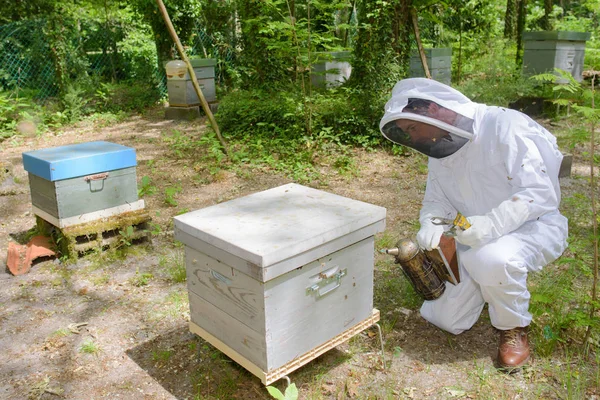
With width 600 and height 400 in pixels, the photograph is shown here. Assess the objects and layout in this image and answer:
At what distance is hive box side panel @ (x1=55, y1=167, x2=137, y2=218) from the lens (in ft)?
11.2

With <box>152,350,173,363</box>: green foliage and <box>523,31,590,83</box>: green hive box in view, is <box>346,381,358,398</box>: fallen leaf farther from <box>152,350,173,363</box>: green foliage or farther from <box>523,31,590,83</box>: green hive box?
<box>523,31,590,83</box>: green hive box

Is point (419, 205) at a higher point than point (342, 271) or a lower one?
lower

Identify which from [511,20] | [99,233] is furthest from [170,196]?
[511,20]

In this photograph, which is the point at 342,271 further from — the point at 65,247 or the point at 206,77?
the point at 206,77

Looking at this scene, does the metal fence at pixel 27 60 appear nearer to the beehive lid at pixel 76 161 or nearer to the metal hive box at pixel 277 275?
the beehive lid at pixel 76 161

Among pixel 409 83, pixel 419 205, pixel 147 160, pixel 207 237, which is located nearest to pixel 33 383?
pixel 207 237

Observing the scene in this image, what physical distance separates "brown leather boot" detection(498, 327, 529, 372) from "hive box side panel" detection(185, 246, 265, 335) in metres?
1.23

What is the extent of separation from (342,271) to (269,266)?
1.50ft

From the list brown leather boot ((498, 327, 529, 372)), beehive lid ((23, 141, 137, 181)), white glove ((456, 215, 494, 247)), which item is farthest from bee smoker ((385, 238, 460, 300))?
beehive lid ((23, 141, 137, 181))

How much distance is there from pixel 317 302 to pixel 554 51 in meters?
7.05

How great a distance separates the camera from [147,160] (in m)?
6.51

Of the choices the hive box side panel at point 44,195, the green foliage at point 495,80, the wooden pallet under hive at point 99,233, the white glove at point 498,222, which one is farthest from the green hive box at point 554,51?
the hive box side panel at point 44,195

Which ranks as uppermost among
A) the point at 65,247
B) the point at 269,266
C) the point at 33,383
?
the point at 269,266

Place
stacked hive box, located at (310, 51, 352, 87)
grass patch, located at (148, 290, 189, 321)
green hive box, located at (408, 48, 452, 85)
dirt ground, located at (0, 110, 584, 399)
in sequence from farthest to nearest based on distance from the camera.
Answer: green hive box, located at (408, 48, 452, 85)
stacked hive box, located at (310, 51, 352, 87)
grass patch, located at (148, 290, 189, 321)
dirt ground, located at (0, 110, 584, 399)
